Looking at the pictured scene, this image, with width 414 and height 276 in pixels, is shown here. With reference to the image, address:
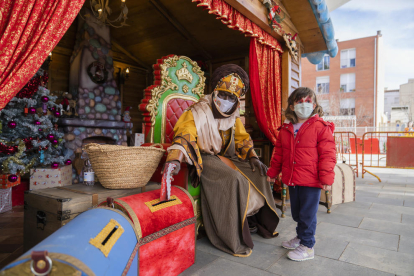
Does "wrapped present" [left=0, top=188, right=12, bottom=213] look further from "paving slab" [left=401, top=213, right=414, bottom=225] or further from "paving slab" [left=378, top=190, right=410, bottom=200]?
"paving slab" [left=378, top=190, right=410, bottom=200]

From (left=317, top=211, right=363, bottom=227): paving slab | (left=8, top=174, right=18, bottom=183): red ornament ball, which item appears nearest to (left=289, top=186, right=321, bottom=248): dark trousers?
(left=317, top=211, right=363, bottom=227): paving slab

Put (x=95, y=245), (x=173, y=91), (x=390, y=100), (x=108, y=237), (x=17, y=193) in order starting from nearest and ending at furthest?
1. (x=95, y=245)
2. (x=108, y=237)
3. (x=173, y=91)
4. (x=17, y=193)
5. (x=390, y=100)

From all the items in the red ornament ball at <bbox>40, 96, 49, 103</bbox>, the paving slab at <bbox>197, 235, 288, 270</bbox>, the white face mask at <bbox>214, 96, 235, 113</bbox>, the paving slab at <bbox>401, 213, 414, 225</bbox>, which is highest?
the red ornament ball at <bbox>40, 96, 49, 103</bbox>

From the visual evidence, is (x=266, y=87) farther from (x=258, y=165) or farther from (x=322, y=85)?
(x=322, y=85)

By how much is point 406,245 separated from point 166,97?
2756mm

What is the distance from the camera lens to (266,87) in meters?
4.30

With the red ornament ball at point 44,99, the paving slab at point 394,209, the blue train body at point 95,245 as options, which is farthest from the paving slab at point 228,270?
the red ornament ball at point 44,99

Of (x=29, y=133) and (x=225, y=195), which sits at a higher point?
(x=29, y=133)

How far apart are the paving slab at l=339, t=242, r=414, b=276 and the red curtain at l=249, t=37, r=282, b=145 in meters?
2.14

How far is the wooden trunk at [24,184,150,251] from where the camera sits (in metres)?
1.60

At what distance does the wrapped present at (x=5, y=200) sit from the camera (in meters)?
3.43

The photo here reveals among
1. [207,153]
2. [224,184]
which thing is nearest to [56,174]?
[207,153]

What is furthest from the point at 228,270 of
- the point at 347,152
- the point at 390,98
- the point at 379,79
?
the point at 390,98

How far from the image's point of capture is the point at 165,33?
227 inches
